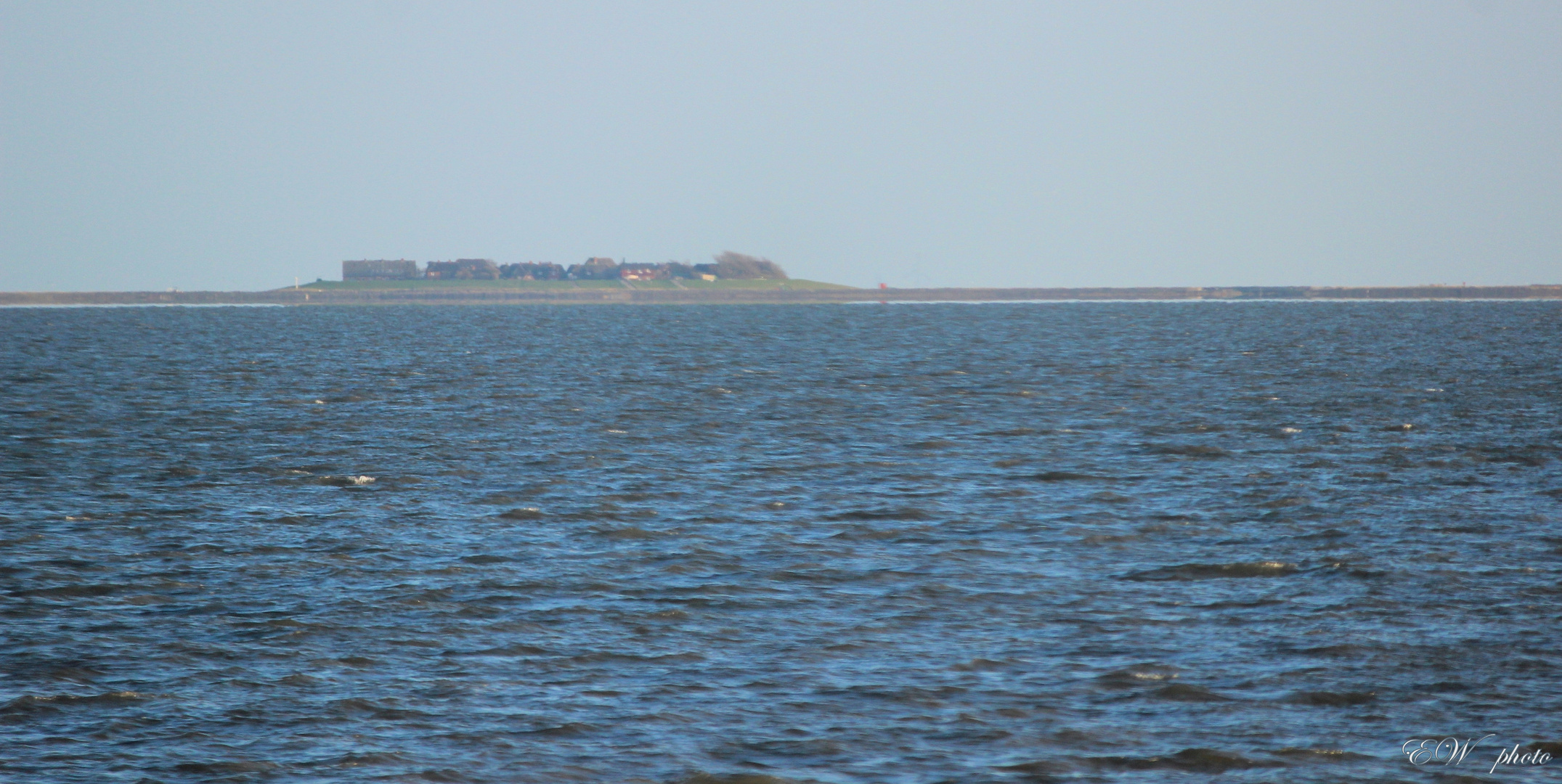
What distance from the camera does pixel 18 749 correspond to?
544 inches

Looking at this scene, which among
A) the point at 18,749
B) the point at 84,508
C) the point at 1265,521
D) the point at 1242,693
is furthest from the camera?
the point at 84,508

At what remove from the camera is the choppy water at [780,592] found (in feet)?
45.9

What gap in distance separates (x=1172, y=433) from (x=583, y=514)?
65.1ft

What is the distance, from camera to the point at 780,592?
2053 centimetres

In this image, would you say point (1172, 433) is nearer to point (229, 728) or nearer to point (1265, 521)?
point (1265, 521)

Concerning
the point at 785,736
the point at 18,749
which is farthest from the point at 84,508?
the point at 785,736

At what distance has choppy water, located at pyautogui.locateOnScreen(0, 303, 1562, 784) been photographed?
45.9 ft

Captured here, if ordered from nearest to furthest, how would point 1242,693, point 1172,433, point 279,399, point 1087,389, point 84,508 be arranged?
point 1242,693
point 84,508
point 1172,433
point 279,399
point 1087,389

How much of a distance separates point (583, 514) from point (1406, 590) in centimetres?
1472

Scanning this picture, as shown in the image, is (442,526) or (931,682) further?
(442,526)

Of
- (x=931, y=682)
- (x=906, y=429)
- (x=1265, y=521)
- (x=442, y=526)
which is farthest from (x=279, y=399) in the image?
(x=931, y=682)
